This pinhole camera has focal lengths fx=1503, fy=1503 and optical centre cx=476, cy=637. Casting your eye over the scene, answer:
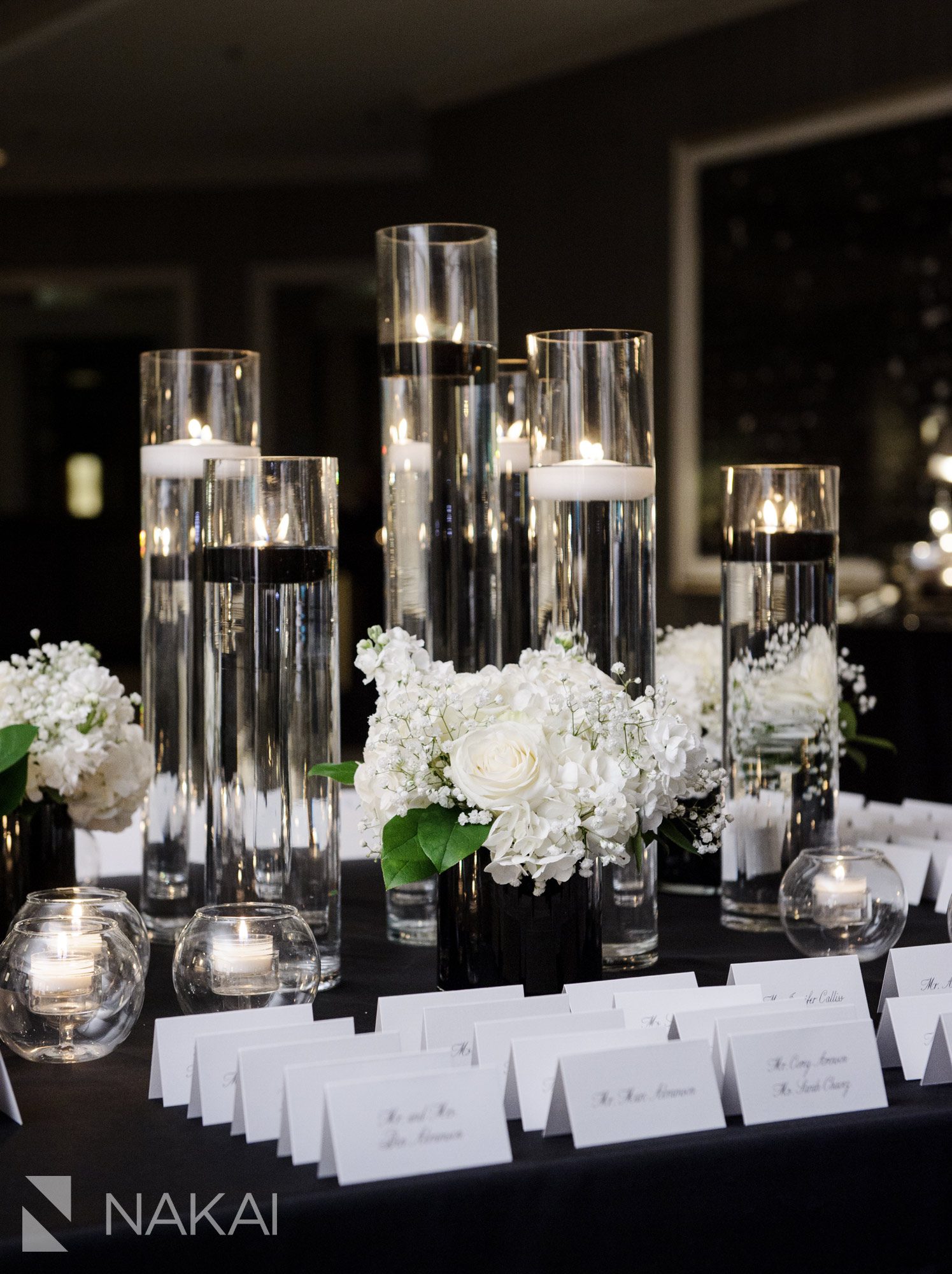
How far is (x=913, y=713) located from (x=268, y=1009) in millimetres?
2640

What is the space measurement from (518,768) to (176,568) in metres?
0.64

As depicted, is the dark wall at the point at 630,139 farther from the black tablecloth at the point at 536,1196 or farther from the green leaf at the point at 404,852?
the black tablecloth at the point at 536,1196

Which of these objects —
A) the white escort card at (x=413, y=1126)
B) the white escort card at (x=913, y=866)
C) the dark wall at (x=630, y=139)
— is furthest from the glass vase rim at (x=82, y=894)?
the dark wall at (x=630, y=139)

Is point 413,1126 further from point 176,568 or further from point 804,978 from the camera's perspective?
point 176,568

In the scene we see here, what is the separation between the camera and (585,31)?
21.4 ft

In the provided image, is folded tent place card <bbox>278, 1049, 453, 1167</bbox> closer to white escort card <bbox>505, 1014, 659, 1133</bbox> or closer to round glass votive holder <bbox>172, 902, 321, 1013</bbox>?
white escort card <bbox>505, 1014, 659, 1133</bbox>

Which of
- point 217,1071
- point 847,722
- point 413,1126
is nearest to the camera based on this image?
point 413,1126

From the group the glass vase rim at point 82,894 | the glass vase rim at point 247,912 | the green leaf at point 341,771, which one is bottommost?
the glass vase rim at point 247,912

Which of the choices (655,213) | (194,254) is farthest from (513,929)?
(194,254)

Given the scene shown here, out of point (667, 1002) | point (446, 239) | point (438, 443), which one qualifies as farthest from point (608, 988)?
point (446, 239)

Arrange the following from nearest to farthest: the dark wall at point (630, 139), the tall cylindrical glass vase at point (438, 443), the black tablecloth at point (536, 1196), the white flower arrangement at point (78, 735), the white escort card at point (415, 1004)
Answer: the black tablecloth at point (536, 1196) → the white escort card at point (415, 1004) → the white flower arrangement at point (78, 735) → the tall cylindrical glass vase at point (438, 443) → the dark wall at point (630, 139)

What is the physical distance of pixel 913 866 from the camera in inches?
71.1

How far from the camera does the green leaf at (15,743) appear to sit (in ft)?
4.67

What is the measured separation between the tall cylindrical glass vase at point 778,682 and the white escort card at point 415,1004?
1.75ft
